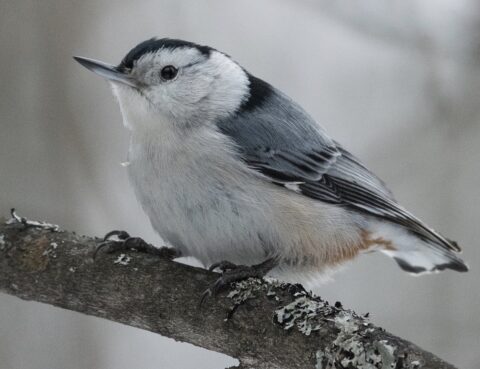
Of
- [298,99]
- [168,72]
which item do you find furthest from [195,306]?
[298,99]

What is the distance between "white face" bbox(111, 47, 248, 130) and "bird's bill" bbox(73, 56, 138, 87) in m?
0.02

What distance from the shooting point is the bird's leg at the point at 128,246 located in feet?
7.10

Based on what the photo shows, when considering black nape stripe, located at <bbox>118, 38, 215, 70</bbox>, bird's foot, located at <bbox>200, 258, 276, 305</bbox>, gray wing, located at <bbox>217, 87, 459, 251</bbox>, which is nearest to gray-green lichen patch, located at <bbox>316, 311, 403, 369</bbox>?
bird's foot, located at <bbox>200, 258, 276, 305</bbox>

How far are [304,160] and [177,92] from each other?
485 mm

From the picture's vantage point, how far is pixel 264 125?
237 cm

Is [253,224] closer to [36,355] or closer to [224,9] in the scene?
[36,355]

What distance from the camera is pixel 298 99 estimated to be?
4398 millimetres

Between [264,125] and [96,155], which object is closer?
[264,125]

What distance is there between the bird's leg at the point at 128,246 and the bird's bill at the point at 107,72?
487 mm

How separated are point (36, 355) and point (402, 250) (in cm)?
171

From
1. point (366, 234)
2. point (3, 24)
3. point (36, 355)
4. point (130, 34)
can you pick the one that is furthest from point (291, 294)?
point (130, 34)

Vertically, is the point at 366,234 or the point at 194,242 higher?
the point at 366,234

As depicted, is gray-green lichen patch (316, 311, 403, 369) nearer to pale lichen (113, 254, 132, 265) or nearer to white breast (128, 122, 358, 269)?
white breast (128, 122, 358, 269)

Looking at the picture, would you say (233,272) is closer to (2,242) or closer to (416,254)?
(2,242)
